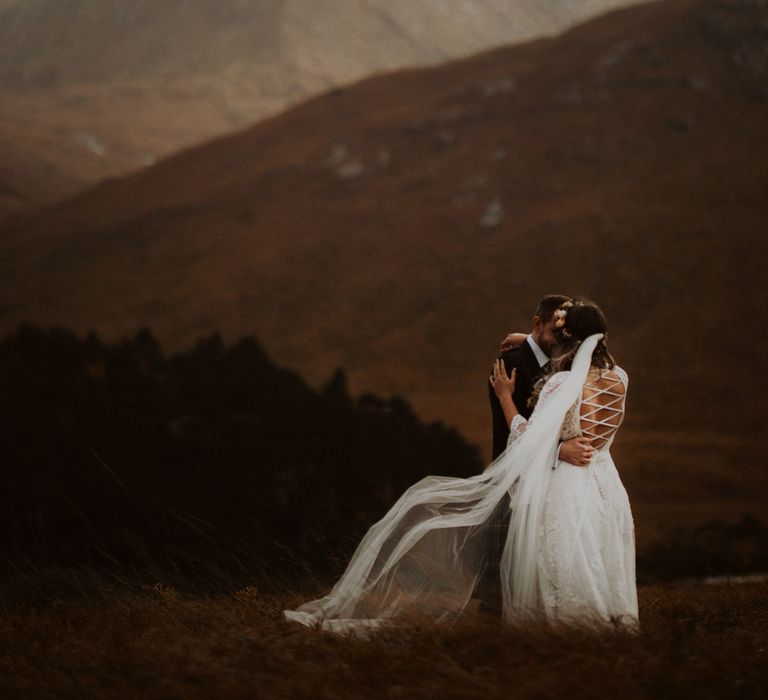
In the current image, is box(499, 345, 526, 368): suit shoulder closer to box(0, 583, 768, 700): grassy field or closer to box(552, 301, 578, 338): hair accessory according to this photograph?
box(552, 301, 578, 338): hair accessory

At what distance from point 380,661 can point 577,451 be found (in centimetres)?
134

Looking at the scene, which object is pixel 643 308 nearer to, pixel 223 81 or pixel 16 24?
pixel 223 81

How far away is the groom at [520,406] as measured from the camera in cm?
400

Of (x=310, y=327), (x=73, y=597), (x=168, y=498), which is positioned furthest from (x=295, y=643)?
(x=310, y=327)

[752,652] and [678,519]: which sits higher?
[752,652]

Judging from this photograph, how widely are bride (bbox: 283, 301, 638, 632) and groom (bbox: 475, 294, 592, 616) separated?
3 centimetres

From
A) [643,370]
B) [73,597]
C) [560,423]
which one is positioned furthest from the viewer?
[643,370]

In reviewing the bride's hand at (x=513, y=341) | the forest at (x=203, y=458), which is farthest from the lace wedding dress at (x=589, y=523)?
the forest at (x=203, y=458)

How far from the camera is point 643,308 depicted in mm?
34062

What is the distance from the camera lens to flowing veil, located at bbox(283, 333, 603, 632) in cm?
395

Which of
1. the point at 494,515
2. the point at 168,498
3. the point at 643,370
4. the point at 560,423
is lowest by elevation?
the point at 643,370

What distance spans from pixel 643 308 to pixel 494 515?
31.3m

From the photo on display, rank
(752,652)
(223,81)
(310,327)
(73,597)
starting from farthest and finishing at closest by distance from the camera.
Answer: (223,81), (310,327), (73,597), (752,652)

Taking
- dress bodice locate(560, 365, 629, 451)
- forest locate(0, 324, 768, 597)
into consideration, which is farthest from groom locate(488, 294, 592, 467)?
forest locate(0, 324, 768, 597)
